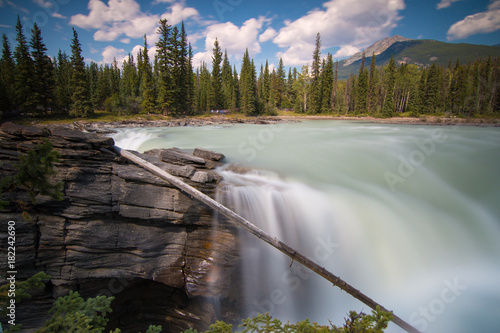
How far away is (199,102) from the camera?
211 feet

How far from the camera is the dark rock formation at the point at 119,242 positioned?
5.48m

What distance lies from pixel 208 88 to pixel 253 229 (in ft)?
207

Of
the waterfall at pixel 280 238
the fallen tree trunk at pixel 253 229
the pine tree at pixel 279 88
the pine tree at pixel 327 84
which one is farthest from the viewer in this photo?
the pine tree at pixel 279 88

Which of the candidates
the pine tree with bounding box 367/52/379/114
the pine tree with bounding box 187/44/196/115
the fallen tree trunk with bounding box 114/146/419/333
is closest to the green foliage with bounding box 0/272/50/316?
the fallen tree trunk with bounding box 114/146/419/333

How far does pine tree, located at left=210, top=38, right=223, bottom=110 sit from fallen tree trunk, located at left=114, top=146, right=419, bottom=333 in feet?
184

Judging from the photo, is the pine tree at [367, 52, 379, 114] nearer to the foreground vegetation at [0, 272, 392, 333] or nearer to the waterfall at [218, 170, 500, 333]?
the waterfall at [218, 170, 500, 333]

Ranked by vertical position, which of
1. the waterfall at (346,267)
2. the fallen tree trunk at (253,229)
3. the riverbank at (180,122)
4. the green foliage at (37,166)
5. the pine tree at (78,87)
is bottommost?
the waterfall at (346,267)

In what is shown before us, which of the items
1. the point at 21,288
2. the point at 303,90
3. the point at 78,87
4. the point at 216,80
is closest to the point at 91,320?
the point at 21,288

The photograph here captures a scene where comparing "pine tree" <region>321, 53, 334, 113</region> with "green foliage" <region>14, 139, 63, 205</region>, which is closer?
"green foliage" <region>14, 139, 63, 205</region>

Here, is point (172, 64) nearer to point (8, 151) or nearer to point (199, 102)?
point (199, 102)

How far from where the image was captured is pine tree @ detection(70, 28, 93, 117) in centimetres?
3574

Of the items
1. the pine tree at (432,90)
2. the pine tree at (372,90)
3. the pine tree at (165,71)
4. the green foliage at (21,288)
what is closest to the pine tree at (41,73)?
the pine tree at (165,71)

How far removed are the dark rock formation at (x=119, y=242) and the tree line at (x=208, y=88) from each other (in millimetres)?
37217

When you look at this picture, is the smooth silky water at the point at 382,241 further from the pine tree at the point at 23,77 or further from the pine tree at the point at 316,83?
the pine tree at the point at 316,83
